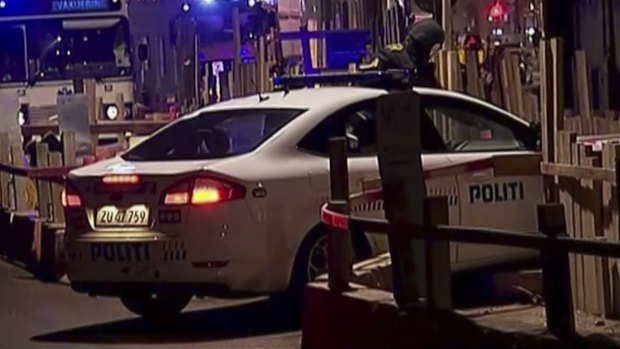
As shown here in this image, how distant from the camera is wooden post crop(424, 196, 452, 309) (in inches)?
280

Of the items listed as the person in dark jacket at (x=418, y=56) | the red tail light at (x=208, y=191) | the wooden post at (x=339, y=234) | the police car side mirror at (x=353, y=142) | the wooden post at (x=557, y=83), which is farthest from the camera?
the person in dark jacket at (x=418, y=56)

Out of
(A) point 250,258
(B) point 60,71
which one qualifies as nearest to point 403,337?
(A) point 250,258

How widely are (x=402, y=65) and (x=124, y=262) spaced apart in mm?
4495

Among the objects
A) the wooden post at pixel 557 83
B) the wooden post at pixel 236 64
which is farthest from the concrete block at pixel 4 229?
the wooden post at pixel 557 83

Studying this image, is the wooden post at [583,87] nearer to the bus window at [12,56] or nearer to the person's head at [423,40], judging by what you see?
the person's head at [423,40]

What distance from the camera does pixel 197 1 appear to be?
88.8 ft

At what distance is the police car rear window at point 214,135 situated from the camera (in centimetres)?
1087

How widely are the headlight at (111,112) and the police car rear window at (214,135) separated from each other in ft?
42.7

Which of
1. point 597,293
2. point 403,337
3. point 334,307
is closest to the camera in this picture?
point 403,337

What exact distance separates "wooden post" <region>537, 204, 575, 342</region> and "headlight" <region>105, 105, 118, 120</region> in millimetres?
18400

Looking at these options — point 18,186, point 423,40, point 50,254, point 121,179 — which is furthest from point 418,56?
point 18,186

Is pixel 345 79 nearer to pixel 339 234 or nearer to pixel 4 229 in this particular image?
pixel 339 234

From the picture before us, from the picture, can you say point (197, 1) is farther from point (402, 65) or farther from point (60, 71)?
point (402, 65)

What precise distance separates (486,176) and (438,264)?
4.02 meters
